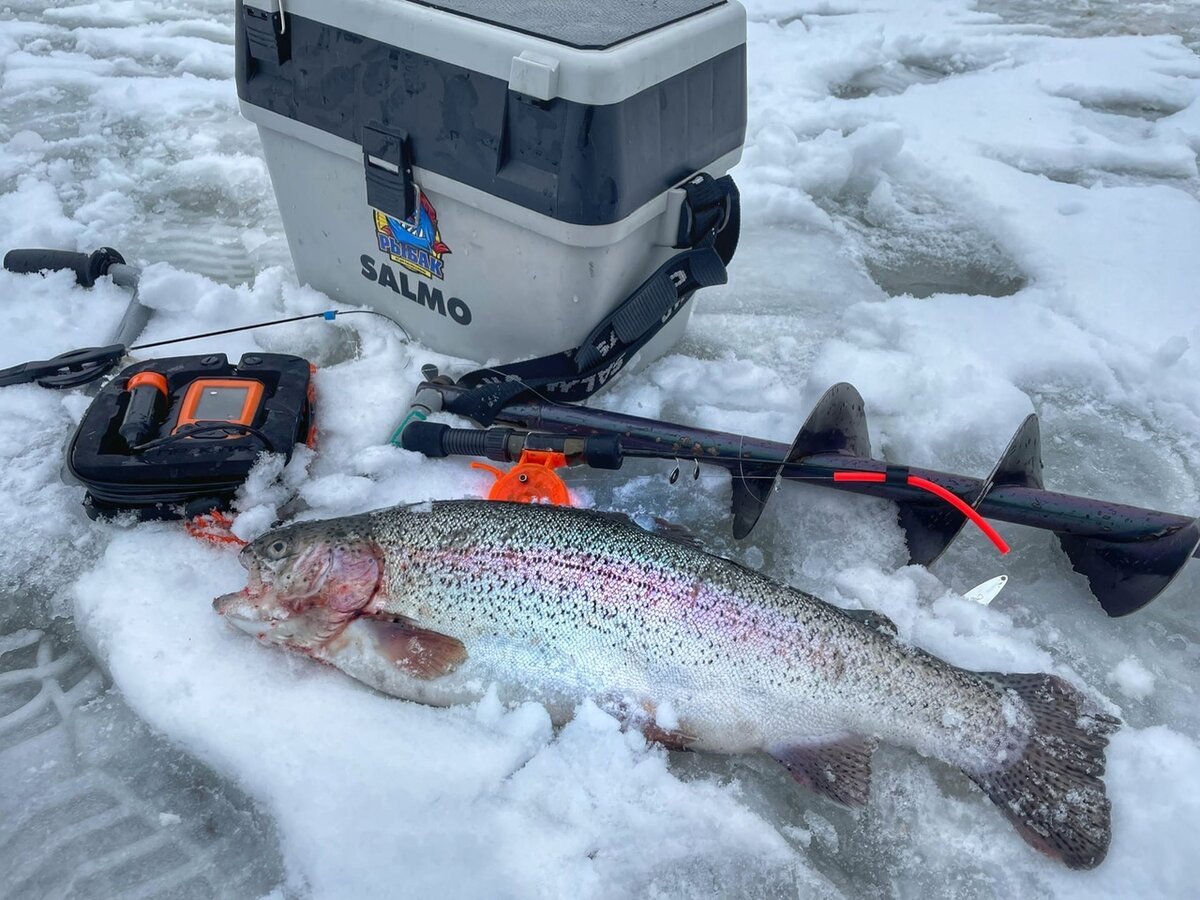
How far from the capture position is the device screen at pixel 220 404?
2348 mm

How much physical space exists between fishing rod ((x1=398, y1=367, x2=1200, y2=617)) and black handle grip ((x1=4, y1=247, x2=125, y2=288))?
162 cm

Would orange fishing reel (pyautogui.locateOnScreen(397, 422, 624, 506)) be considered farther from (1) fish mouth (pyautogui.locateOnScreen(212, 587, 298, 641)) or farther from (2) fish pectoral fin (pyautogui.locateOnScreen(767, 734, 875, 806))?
(2) fish pectoral fin (pyautogui.locateOnScreen(767, 734, 875, 806))

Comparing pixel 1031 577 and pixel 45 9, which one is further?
pixel 45 9

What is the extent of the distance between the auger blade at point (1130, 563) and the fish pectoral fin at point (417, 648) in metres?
1.74

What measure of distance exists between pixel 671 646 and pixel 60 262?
2.88 metres

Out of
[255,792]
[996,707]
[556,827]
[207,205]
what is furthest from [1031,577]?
[207,205]

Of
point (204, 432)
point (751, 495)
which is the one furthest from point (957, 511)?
point (204, 432)

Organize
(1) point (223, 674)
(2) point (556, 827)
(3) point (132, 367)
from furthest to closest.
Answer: (3) point (132, 367)
(1) point (223, 674)
(2) point (556, 827)

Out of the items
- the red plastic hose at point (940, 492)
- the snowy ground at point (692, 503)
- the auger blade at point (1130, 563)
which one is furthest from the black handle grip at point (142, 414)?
the auger blade at point (1130, 563)

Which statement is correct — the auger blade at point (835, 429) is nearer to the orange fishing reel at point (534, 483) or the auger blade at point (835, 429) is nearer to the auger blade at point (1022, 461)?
the auger blade at point (1022, 461)

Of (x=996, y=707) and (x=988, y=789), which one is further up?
(x=996, y=707)

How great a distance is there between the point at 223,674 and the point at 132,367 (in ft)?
3.70

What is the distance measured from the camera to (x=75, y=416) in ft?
8.57

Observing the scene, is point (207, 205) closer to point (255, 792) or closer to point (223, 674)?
point (223, 674)
